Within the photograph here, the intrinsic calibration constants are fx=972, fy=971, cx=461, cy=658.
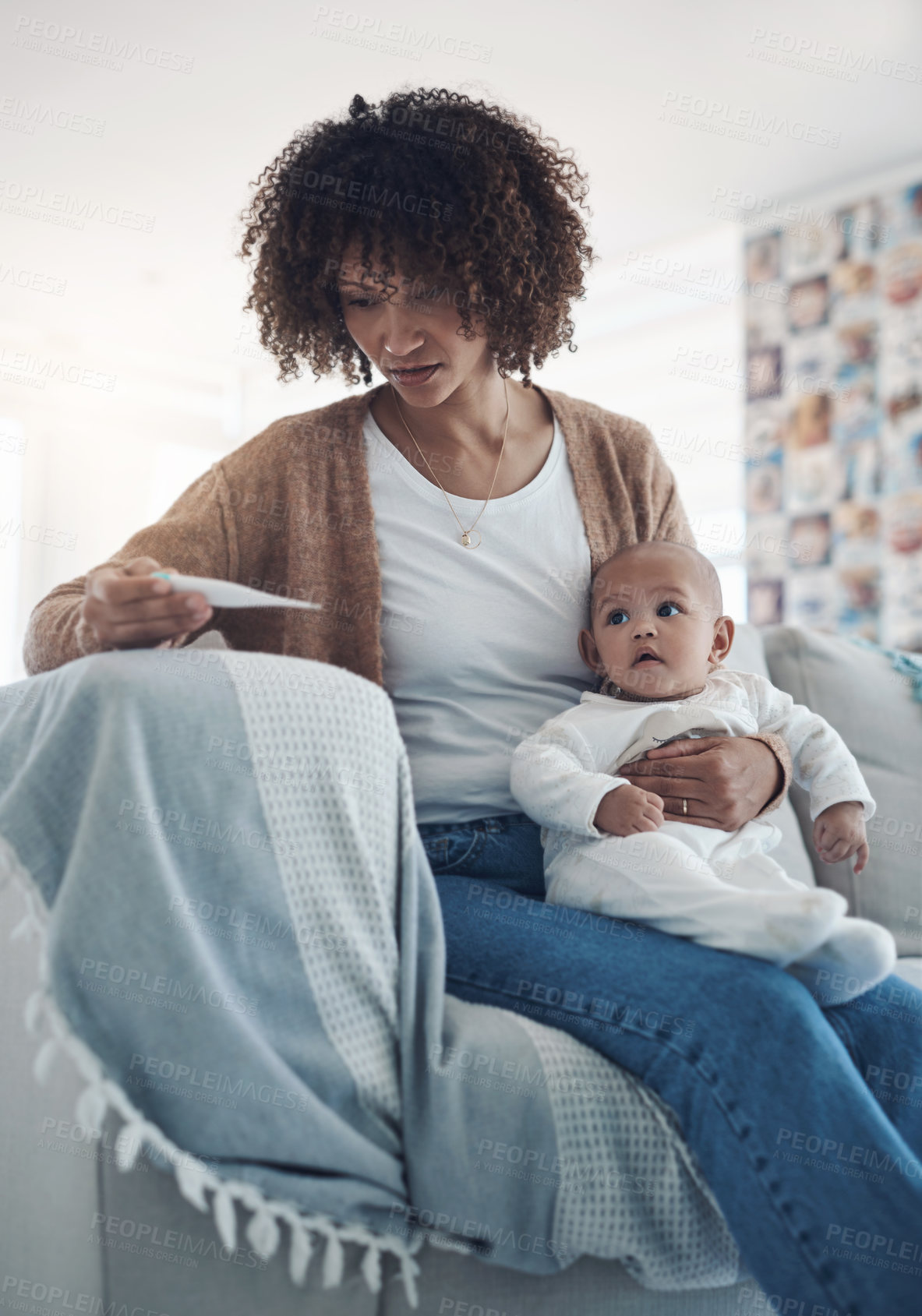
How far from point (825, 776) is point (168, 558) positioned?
2.75 ft

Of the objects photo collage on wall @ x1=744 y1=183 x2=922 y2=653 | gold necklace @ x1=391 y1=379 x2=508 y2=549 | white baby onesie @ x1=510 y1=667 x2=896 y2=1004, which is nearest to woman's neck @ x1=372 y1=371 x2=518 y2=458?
gold necklace @ x1=391 y1=379 x2=508 y2=549

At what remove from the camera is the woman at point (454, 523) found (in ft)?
2.94

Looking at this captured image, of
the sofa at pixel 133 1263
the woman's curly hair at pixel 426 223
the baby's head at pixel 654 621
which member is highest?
the woman's curly hair at pixel 426 223

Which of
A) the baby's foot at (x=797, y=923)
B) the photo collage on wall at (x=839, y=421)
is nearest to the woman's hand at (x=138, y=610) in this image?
the baby's foot at (x=797, y=923)

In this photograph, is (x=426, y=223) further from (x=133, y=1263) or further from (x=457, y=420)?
(x=133, y=1263)

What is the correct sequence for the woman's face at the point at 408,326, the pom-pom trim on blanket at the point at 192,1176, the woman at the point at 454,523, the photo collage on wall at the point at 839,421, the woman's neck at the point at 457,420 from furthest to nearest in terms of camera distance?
the photo collage on wall at the point at 839,421 < the woman's neck at the point at 457,420 < the woman's face at the point at 408,326 < the woman at the point at 454,523 < the pom-pom trim on blanket at the point at 192,1176

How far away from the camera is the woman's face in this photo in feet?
4.01

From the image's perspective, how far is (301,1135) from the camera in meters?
0.69

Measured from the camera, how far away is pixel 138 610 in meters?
0.88

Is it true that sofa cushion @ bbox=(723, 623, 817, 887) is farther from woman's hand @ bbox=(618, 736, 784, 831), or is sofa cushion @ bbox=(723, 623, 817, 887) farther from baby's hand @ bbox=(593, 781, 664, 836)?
baby's hand @ bbox=(593, 781, 664, 836)

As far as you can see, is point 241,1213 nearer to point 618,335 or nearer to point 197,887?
point 197,887

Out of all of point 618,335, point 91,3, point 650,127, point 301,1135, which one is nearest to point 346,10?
point 91,3

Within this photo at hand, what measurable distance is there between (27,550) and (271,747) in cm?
553

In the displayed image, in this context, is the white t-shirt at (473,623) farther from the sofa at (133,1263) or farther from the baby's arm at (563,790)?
the sofa at (133,1263)
